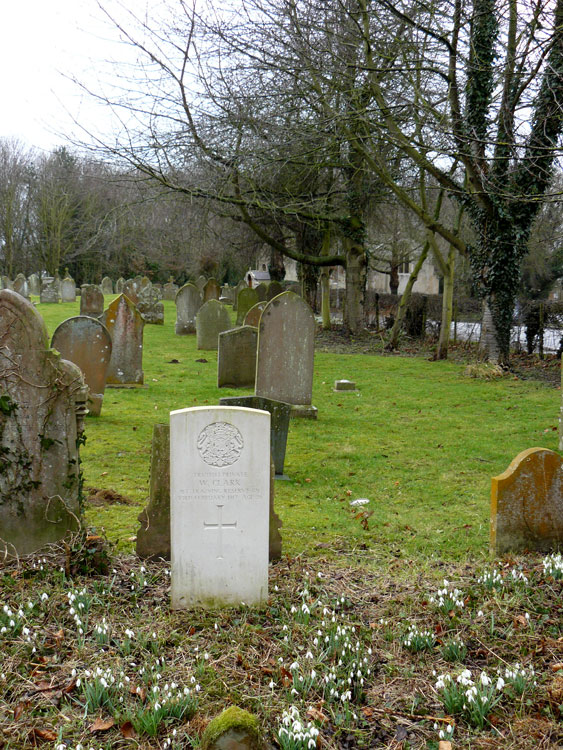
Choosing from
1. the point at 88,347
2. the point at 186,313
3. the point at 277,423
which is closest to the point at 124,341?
the point at 88,347

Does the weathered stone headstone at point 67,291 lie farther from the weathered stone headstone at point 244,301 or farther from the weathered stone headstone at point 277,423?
the weathered stone headstone at point 277,423

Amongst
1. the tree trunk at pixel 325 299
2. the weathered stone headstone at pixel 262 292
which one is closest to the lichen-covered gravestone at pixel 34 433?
the tree trunk at pixel 325 299

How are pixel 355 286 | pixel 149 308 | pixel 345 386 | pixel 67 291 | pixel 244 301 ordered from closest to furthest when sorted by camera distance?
pixel 345 386, pixel 355 286, pixel 244 301, pixel 149 308, pixel 67 291

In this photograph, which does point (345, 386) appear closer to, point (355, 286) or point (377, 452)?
point (377, 452)

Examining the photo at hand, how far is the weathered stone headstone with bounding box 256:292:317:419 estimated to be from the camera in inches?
434

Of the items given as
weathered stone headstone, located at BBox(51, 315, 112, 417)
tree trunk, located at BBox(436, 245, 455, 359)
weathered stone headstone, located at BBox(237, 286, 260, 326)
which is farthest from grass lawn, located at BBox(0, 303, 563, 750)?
weathered stone headstone, located at BBox(237, 286, 260, 326)

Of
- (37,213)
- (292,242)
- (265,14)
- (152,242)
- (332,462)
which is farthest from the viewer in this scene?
(37,213)

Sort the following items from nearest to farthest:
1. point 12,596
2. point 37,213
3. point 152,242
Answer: point 12,596
point 152,242
point 37,213

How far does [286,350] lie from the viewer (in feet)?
36.6

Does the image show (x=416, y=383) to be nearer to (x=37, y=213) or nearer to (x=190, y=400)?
(x=190, y=400)

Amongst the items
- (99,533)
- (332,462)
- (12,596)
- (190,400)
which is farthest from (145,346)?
(12,596)

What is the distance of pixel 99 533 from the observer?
6.03m

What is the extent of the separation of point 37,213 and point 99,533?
155 feet

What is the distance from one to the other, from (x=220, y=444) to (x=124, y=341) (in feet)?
29.3
